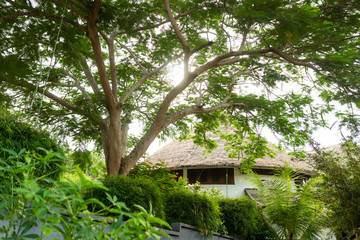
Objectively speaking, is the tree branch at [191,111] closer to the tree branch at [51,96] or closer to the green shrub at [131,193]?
the tree branch at [51,96]

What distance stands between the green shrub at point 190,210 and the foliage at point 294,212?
214cm

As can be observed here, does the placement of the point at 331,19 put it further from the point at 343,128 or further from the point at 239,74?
the point at 239,74

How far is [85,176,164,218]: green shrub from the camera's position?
3924mm

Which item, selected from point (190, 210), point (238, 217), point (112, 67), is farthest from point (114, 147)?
point (238, 217)

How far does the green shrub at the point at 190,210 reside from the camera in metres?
5.60

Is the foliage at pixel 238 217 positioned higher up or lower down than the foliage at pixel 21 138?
lower down

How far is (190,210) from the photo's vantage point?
5656 millimetres

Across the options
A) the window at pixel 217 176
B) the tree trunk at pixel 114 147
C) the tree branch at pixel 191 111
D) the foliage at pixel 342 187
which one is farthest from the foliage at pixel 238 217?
the window at pixel 217 176

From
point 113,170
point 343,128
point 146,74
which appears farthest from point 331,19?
point 113,170

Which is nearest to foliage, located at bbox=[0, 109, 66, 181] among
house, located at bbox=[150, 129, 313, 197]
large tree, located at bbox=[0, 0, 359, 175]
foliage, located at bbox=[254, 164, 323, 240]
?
large tree, located at bbox=[0, 0, 359, 175]

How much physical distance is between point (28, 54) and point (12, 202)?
5900 millimetres

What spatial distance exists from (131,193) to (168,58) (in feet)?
16.3

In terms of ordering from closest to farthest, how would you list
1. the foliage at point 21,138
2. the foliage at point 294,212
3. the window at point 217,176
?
the foliage at point 21,138
the foliage at point 294,212
the window at point 217,176

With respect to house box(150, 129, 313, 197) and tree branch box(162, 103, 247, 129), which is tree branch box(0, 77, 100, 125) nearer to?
tree branch box(162, 103, 247, 129)
